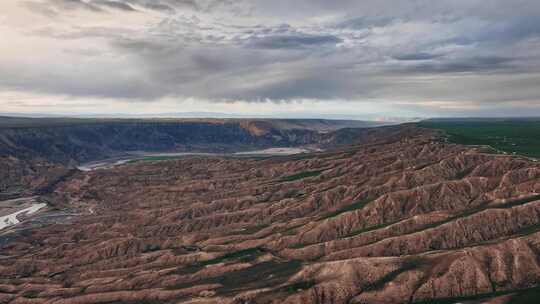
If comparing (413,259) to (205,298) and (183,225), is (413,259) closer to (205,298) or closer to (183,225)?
(205,298)

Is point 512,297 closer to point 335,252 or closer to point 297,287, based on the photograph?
point 297,287

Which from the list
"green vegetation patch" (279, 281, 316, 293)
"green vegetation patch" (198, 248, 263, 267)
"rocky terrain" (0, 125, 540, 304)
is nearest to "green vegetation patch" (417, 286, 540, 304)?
"rocky terrain" (0, 125, 540, 304)

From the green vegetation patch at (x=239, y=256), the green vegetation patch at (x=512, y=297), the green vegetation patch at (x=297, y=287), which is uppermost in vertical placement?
the green vegetation patch at (x=512, y=297)

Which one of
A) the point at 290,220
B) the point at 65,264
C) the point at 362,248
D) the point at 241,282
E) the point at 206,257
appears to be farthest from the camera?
the point at 290,220

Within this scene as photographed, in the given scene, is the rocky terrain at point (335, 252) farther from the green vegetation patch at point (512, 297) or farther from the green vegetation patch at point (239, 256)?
the green vegetation patch at point (239, 256)

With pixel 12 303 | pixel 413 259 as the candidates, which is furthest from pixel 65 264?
pixel 413 259

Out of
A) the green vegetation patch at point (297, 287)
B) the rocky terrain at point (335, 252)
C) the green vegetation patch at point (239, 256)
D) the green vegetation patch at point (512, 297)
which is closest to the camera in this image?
the green vegetation patch at point (512, 297)

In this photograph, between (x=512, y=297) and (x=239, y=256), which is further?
(x=239, y=256)

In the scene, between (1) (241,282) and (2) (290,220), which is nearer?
(1) (241,282)

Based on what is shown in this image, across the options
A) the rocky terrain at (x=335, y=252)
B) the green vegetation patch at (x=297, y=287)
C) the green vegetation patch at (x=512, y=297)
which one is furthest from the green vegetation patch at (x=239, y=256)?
the green vegetation patch at (x=512, y=297)

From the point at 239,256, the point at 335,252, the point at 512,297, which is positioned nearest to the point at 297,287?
the point at 335,252

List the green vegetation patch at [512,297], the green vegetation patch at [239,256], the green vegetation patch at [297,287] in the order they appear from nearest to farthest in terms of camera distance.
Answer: the green vegetation patch at [512,297]
the green vegetation patch at [297,287]
the green vegetation patch at [239,256]
